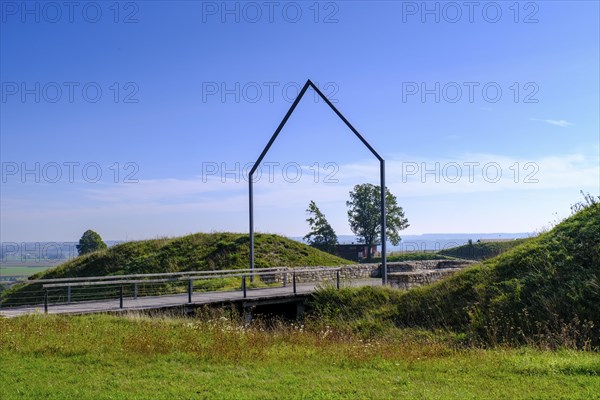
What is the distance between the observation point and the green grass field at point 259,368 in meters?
9.08

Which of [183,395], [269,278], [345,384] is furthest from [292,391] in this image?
[269,278]

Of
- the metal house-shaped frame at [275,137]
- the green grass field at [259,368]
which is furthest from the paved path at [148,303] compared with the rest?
the green grass field at [259,368]

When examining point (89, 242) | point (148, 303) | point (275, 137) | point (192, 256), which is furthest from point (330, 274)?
point (89, 242)

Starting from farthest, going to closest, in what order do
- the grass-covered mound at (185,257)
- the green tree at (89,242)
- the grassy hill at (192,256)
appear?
the green tree at (89,242)
the grassy hill at (192,256)
the grass-covered mound at (185,257)

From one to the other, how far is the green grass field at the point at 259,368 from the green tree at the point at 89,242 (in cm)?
4553

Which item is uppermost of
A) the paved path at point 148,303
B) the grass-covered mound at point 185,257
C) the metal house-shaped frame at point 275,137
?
the metal house-shaped frame at point 275,137

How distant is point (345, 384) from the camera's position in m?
9.52

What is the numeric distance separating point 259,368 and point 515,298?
1071 cm

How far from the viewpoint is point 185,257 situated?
3919cm

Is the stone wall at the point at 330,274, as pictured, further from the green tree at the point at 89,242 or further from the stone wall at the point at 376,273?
the green tree at the point at 89,242

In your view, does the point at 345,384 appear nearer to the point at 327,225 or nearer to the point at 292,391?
the point at 292,391

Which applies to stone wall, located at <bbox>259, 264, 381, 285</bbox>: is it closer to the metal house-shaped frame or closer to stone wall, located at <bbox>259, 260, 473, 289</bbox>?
stone wall, located at <bbox>259, 260, 473, 289</bbox>

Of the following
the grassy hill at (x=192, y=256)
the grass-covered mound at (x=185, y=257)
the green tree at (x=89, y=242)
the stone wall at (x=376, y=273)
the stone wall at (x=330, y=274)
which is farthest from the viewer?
the green tree at (x=89, y=242)

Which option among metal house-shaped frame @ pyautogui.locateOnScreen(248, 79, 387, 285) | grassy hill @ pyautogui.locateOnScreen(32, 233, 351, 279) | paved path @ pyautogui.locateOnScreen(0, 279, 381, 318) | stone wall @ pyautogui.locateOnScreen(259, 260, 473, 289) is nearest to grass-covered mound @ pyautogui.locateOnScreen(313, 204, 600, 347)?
paved path @ pyautogui.locateOnScreen(0, 279, 381, 318)
